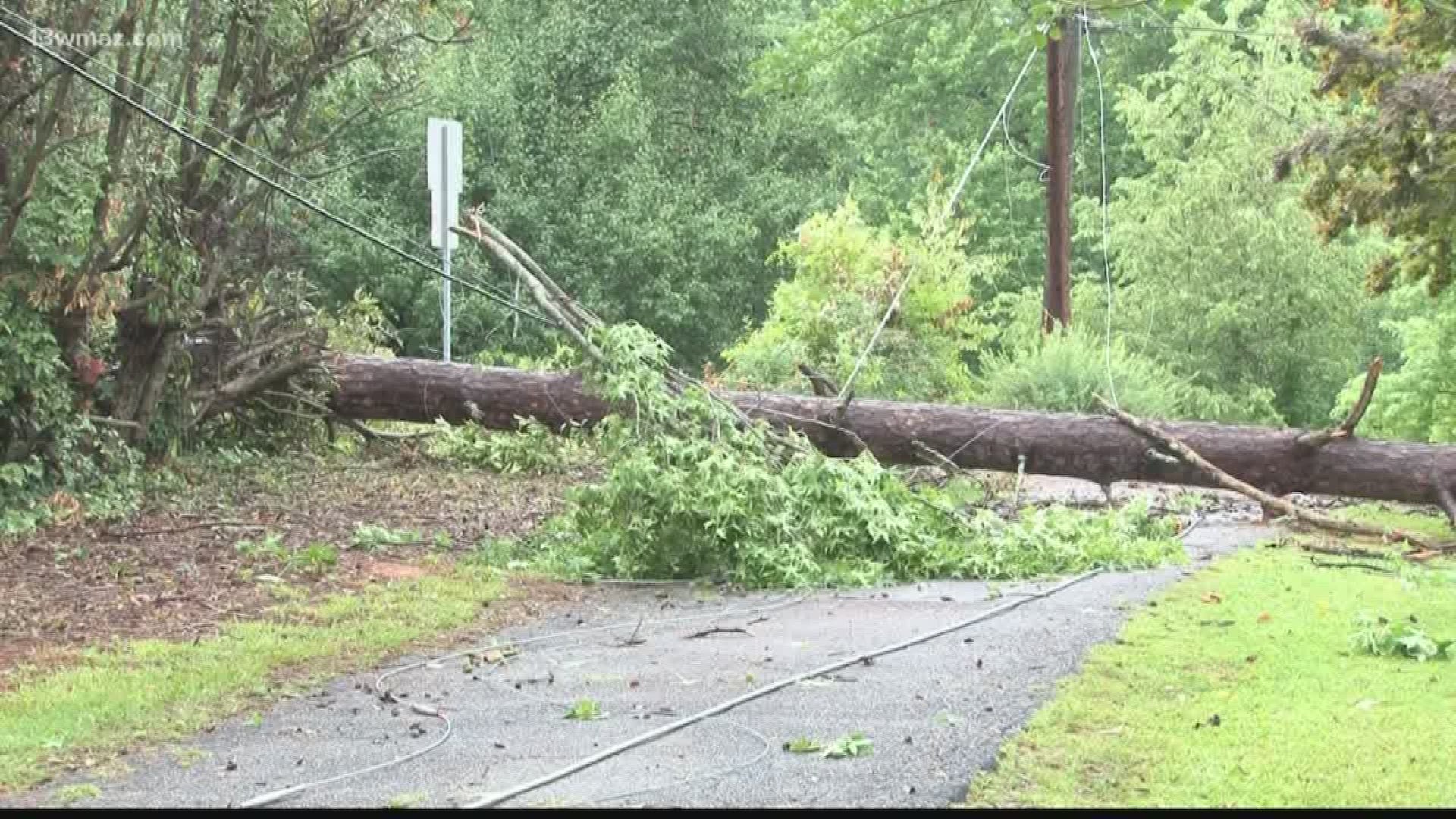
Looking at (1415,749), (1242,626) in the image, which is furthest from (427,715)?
(1242,626)

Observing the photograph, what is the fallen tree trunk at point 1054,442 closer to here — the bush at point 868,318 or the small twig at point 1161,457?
the small twig at point 1161,457

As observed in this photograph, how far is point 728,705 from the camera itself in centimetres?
574

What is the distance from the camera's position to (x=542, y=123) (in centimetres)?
2619

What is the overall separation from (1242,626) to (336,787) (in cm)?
482

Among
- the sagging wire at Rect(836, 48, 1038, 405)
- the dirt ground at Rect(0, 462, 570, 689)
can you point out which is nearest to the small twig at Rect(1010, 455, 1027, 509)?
the sagging wire at Rect(836, 48, 1038, 405)

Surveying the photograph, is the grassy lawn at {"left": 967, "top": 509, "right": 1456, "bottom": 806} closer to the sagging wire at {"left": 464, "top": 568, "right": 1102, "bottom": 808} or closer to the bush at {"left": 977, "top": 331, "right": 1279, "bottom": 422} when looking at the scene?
the sagging wire at {"left": 464, "top": 568, "right": 1102, "bottom": 808}

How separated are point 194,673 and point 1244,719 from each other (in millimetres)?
4155

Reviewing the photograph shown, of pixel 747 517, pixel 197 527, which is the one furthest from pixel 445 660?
pixel 197 527

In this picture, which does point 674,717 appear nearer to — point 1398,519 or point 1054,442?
point 1054,442

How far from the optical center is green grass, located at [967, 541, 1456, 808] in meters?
4.52

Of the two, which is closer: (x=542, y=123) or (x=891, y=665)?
(x=891, y=665)

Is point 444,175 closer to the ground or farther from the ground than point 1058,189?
closer to the ground

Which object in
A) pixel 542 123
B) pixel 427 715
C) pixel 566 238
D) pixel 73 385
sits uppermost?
pixel 542 123
